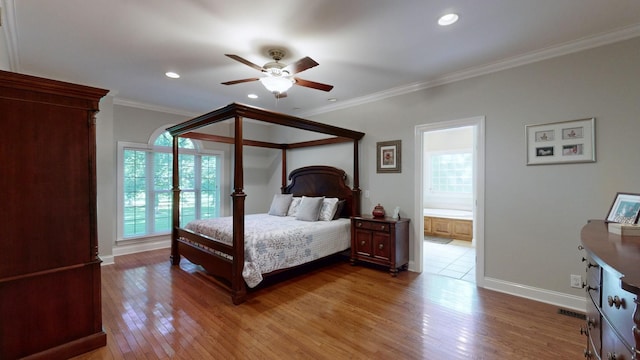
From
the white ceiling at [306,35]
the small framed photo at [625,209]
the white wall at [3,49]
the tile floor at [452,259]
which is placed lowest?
the tile floor at [452,259]

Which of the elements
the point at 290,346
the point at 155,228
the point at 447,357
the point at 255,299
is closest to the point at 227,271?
the point at 255,299

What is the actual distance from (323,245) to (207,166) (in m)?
3.35

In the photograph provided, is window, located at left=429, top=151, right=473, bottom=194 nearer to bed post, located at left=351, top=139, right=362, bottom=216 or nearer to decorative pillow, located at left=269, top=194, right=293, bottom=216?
bed post, located at left=351, top=139, right=362, bottom=216

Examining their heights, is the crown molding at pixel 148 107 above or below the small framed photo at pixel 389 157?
above

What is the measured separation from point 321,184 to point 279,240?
6.19ft

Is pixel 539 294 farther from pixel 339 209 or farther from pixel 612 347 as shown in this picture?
pixel 339 209

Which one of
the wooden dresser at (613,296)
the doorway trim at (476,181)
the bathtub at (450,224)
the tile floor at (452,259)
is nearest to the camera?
the wooden dresser at (613,296)

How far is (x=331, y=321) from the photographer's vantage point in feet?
8.43

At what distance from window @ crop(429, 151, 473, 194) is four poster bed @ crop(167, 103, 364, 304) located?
3.69m

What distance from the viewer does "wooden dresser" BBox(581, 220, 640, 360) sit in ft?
2.77

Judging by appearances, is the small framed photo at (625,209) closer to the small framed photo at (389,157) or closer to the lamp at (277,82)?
the small framed photo at (389,157)

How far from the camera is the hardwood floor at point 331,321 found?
6.95ft

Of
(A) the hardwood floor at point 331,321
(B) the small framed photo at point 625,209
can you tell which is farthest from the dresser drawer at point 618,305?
(A) the hardwood floor at point 331,321

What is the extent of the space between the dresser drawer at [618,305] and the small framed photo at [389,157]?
3031 millimetres
